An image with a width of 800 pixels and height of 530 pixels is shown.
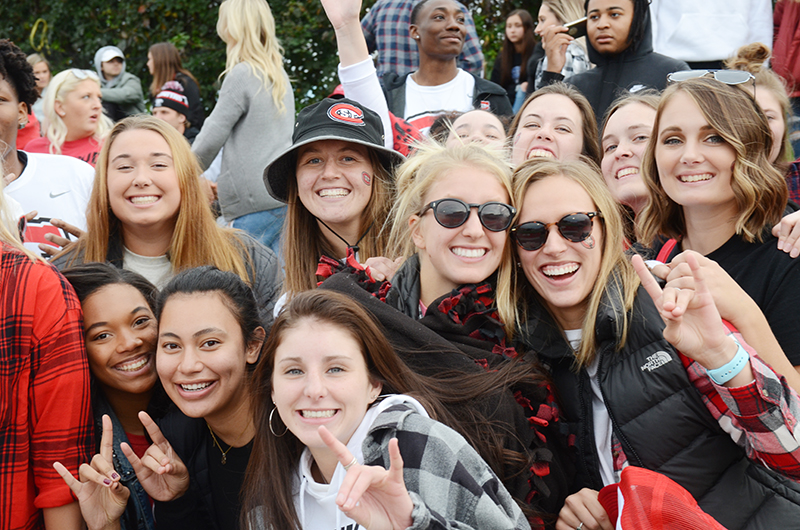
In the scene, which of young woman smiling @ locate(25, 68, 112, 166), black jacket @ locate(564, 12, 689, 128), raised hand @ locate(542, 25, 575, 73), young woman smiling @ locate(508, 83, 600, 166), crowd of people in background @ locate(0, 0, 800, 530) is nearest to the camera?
crowd of people in background @ locate(0, 0, 800, 530)

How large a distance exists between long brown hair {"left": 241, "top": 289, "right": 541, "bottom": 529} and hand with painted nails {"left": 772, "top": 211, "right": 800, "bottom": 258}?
1.01 meters

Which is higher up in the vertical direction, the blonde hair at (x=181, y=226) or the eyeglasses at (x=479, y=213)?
the eyeglasses at (x=479, y=213)

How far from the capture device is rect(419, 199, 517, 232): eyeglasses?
2.73 meters

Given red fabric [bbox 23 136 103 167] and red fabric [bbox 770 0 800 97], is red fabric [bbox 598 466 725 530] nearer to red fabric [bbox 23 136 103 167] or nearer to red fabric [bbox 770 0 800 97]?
red fabric [bbox 770 0 800 97]

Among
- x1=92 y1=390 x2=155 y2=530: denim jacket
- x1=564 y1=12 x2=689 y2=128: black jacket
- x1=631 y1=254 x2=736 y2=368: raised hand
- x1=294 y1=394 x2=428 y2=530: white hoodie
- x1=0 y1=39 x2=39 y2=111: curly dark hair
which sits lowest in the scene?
x1=92 y1=390 x2=155 y2=530: denim jacket

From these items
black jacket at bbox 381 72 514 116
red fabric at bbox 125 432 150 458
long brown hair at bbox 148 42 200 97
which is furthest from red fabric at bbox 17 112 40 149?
red fabric at bbox 125 432 150 458

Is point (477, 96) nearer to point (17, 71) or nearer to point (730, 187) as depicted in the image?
point (730, 187)

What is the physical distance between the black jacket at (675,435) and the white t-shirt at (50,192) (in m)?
3.00

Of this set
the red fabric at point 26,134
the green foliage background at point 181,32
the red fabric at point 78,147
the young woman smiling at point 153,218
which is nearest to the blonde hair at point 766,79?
the young woman smiling at point 153,218

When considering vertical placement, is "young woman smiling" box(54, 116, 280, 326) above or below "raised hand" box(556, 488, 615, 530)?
above

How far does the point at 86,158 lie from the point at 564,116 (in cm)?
412

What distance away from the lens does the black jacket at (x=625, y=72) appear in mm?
4438

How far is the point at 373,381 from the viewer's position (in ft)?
8.08

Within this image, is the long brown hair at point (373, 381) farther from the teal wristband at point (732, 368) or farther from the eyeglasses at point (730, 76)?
the eyeglasses at point (730, 76)
